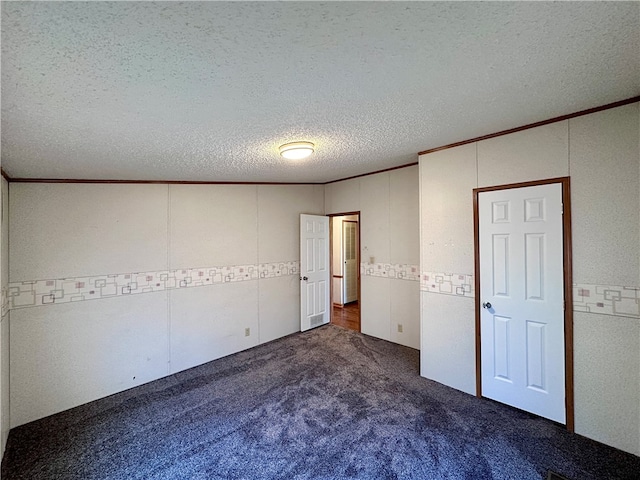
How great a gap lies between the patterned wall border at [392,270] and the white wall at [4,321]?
13.2 ft

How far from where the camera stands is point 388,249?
4250 mm

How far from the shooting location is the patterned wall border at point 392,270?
3.94 metres

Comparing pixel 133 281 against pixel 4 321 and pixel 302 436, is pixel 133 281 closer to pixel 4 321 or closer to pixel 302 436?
pixel 4 321

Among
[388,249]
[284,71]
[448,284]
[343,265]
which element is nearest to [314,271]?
[388,249]

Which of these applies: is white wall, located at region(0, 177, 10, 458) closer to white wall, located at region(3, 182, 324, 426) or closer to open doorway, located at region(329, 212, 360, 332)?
white wall, located at region(3, 182, 324, 426)

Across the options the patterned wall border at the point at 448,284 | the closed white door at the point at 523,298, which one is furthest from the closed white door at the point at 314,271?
the closed white door at the point at 523,298

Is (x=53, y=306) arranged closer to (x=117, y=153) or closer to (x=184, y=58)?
(x=117, y=153)

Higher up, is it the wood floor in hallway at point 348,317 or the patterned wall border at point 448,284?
the patterned wall border at point 448,284

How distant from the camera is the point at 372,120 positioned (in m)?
2.06

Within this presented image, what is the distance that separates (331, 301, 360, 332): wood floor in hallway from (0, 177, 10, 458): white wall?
4.05 meters

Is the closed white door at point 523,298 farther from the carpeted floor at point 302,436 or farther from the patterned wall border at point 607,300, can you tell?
the carpeted floor at point 302,436

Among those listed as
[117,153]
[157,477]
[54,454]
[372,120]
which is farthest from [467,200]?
[54,454]

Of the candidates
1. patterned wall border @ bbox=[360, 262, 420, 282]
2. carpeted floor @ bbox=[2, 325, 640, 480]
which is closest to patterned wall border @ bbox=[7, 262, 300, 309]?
carpeted floor @ bbox=[2, 325, 640, 480]

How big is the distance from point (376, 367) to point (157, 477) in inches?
92.5
